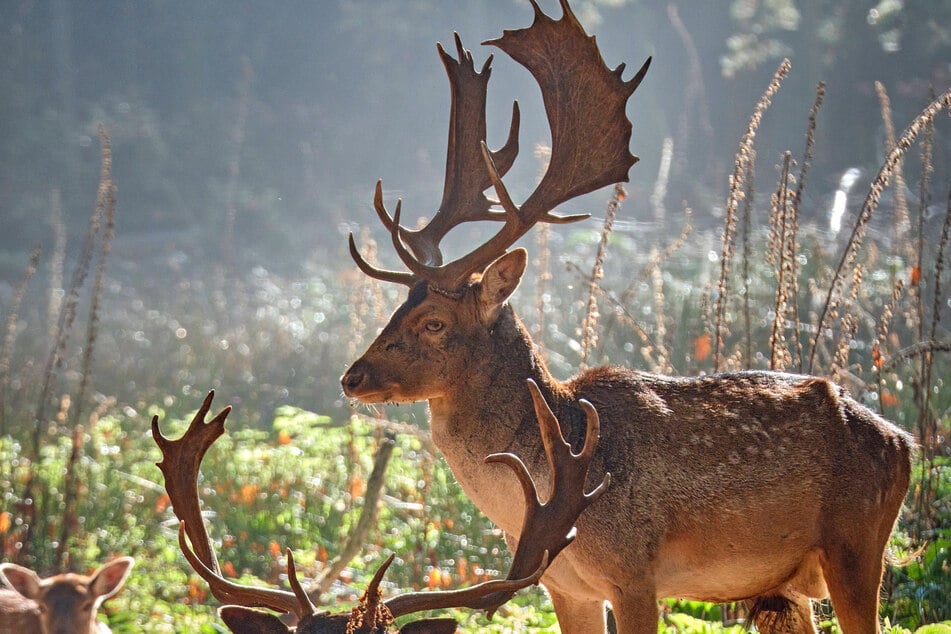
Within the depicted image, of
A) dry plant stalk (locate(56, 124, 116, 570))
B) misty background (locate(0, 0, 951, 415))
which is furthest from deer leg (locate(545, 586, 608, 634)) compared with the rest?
misty background (locate(0, 0, 951, 415))

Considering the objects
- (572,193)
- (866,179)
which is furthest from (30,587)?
(866,179)

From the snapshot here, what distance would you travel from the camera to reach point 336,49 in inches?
977

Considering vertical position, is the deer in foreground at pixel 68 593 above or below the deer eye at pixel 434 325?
below

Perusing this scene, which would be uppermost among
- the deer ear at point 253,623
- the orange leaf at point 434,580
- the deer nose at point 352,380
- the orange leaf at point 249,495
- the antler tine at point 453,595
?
the deer nose at point 352,380

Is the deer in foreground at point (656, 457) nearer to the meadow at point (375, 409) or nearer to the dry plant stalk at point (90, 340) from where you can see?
the meadow at point (375, 409)

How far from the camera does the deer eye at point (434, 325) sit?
3703 mm

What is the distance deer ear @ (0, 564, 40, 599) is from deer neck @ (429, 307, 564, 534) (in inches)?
106

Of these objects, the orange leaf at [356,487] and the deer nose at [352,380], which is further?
the orange leaf at [356,487]

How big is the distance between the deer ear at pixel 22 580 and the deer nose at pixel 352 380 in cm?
257

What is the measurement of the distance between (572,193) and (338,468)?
4547mm

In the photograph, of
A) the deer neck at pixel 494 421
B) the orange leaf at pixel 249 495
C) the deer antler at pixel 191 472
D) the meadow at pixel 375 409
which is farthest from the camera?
the orange leaf at pixel 249 495

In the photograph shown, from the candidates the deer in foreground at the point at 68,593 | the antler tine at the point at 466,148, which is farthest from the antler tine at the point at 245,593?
the deer in foreground at the point at 68,593

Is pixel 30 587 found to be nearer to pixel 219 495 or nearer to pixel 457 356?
pixel 219 495

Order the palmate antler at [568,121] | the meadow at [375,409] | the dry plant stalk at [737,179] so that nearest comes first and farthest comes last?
the palmate antler at [568,121]
the dry plant stalk at [737,179]
the meadow at [375,409]
